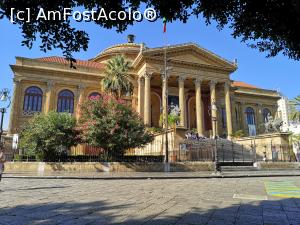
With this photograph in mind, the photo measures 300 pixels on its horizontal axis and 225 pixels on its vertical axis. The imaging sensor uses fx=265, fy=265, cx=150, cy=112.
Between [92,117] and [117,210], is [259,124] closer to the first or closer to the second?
[92,117]

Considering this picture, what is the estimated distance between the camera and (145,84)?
34.4m

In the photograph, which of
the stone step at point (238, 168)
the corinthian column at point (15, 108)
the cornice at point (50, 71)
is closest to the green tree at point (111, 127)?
the stone step at point (238, 168)

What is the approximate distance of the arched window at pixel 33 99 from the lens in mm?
34281

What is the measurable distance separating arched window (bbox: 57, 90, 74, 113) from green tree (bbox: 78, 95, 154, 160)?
18.4 m

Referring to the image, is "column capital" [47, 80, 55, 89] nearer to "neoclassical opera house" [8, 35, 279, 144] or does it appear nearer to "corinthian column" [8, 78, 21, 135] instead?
"neoclassical opera house" [8, 35, 279, 144]

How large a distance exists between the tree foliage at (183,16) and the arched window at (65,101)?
33.6 meters

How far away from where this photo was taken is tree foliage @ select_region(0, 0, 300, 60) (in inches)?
136

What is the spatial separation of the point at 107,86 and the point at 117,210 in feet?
81.8

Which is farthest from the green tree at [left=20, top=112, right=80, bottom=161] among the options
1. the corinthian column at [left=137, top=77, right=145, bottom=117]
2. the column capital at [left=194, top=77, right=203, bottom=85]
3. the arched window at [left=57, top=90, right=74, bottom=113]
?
the column capital at [left=194, top=77, right=203, bottom=85]

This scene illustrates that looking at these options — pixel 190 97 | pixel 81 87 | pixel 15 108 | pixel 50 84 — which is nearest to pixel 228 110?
pixel 190 97

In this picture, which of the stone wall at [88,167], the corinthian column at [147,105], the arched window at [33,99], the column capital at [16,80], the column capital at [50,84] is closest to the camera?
the stone wall at [88,167]

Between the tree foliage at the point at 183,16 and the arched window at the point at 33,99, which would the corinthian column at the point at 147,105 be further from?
the tree foliage at the point at 183,16

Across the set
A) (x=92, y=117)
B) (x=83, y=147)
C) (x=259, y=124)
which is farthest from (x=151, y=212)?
(x=259, y=124)

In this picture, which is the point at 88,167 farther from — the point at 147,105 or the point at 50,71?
the point at 50,71
